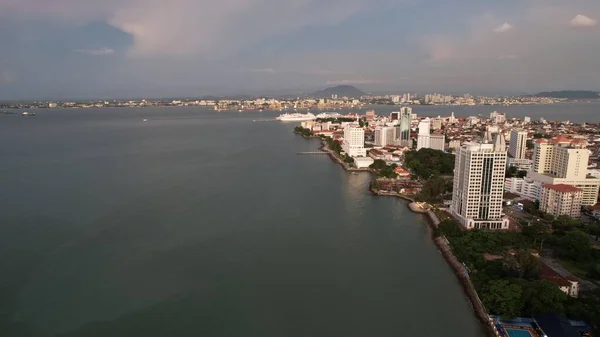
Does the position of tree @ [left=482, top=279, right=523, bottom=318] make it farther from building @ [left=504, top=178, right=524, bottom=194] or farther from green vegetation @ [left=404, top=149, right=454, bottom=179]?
green vegetation @ [left=404, top=149, right=454, bottom=179]

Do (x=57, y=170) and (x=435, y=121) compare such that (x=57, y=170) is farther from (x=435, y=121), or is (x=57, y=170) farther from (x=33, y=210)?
(x=435, y=121)

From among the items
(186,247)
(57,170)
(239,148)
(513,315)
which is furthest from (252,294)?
(239,148)

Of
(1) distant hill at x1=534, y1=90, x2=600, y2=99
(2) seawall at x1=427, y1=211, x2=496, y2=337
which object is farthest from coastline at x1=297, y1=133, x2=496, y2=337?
(1) distant hill at x1=534, y1=90, x2=600, y2=99

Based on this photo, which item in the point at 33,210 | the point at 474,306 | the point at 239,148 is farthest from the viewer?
the point at 239,148

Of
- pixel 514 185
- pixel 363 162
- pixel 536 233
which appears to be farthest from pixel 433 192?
pixel 363 162

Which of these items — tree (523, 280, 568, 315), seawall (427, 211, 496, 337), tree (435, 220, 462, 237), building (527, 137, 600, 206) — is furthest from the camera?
building (527, 137, 600, 206)

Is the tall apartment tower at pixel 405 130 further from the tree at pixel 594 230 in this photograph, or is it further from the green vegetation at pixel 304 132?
the tree at pixel 594 230

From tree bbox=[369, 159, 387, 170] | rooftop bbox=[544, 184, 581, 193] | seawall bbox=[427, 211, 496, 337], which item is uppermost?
rooftop bbox=[544, 184, 581, 193]
